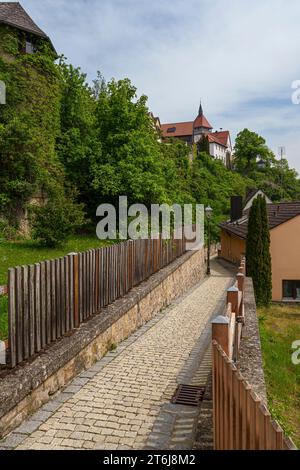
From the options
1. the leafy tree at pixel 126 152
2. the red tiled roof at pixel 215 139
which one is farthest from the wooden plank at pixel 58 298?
the red tiled roof at pixel 215 139

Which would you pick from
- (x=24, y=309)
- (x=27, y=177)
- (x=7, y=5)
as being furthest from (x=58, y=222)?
(x=7, y=5)

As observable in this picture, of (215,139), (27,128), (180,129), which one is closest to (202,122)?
(180,129)

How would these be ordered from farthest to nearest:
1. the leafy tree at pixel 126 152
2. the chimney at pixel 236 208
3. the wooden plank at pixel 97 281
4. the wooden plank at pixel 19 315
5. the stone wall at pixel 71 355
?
the chimney at pixel 236 208 → the leafy tree at pixel 126 152 → the wooden plank at pixel 97 281 → the wooden plank at pixel 19 315 → the stone wall at pixel 71 355

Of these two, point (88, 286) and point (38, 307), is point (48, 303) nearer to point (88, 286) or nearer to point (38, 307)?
point (38, 307)

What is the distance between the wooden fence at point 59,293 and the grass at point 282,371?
364cm

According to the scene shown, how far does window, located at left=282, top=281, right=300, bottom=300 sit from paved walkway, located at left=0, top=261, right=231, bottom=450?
50.8ft

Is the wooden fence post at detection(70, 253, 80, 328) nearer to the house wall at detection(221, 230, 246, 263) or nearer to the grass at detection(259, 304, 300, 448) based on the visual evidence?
the grass at detection(259, 304, 300, 448)

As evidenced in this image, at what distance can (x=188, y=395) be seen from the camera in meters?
6.20

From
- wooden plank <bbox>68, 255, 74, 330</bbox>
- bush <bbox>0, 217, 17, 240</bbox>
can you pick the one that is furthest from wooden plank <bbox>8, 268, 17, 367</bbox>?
bush <bbox>0, 217, 17, 240</bbox>

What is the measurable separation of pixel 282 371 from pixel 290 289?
1480 centimetres

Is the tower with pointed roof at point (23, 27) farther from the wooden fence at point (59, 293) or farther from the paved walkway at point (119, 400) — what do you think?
the paved walkway at point (119, 400)

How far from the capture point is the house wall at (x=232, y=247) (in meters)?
29.7

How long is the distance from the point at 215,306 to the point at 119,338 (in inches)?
255

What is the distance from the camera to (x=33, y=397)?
17.3 feet
